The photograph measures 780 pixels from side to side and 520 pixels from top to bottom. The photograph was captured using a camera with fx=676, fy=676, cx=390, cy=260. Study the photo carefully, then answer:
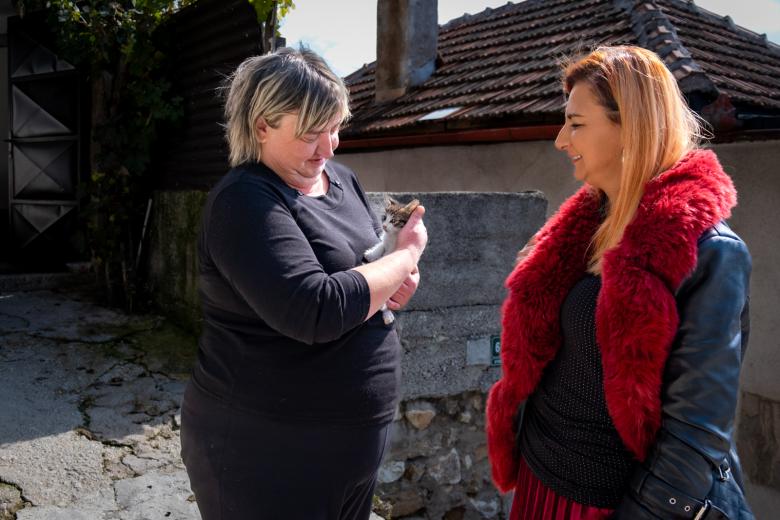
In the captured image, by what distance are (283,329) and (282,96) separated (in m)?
0.52

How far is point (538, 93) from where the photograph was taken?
579 centimetres

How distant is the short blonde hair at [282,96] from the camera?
60.1 inches

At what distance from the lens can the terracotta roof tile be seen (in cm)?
542

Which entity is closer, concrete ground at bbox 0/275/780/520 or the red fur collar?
the red fur collar

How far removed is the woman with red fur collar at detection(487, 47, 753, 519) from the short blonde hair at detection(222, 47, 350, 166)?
1.97 ft

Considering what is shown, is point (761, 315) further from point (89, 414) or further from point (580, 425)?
point (89, 414)

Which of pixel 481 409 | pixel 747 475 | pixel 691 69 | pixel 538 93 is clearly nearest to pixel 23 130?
pixel 538 93

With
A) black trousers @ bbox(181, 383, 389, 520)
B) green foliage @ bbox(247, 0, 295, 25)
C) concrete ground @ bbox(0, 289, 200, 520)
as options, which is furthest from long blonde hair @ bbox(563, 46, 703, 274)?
green foliage @ bbox(247, 0, 295, 25)

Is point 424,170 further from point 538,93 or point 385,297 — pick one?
point 385,297

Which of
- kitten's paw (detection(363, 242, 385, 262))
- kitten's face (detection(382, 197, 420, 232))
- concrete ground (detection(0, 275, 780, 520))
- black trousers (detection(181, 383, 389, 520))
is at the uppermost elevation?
kitten's face (detection(382, 197, 420, 232))

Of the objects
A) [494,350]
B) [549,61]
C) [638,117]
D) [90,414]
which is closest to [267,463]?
[638,117]

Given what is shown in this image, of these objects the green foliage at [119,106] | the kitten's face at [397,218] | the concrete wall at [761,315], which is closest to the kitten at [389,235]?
the kitten's face at [397,218]

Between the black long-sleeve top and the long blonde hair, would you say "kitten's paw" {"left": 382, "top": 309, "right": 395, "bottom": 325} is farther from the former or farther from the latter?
the long blonde hair

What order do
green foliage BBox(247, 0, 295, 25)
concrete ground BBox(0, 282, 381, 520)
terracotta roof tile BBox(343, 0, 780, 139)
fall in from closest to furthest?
1. concrete ground BBox(0, 282, 381, 520)
2. green foliage BBox(247, 0, 295, 25)
3. terracotta roof tile BBox(343, 0, 780, 139)
